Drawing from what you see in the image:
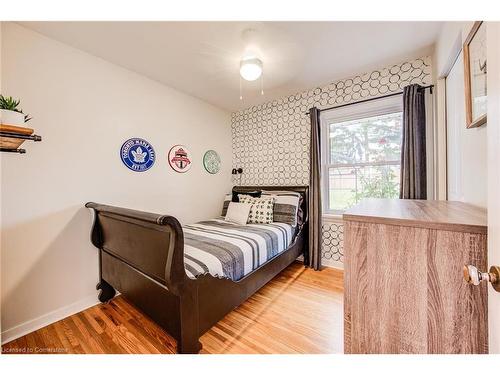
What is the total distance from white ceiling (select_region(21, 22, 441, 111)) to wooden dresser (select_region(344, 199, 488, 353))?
1.70 metres

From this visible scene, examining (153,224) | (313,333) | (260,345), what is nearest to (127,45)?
(153,224)

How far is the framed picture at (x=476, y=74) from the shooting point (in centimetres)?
91

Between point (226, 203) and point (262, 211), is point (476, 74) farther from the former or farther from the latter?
point (226, 203)

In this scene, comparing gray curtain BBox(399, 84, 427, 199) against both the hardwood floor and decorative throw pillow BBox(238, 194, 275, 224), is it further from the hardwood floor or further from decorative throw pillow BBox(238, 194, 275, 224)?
decorative throw pillow BBox(238, 194, 275, 224)

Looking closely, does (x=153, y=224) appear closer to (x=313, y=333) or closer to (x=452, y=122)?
(x=313, y=333)

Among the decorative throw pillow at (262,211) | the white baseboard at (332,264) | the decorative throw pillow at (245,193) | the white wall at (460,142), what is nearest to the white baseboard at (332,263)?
the white baseboard at (332,264)

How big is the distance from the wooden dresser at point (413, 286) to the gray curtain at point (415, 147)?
1.49 meters

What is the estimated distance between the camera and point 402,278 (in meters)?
0.74

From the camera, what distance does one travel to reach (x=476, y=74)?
99 cm

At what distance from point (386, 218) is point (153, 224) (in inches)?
49.1

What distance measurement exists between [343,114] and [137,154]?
8.37ft

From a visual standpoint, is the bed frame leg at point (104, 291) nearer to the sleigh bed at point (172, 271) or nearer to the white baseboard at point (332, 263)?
the sleigh bed at point (172, 271)

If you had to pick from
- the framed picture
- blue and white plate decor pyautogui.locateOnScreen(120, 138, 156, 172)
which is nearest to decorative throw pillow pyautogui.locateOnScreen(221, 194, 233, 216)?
blue and white plate decor pyautogui.locateOnScreen(120, 138, 156, 172)

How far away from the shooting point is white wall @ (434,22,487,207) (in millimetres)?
1084
